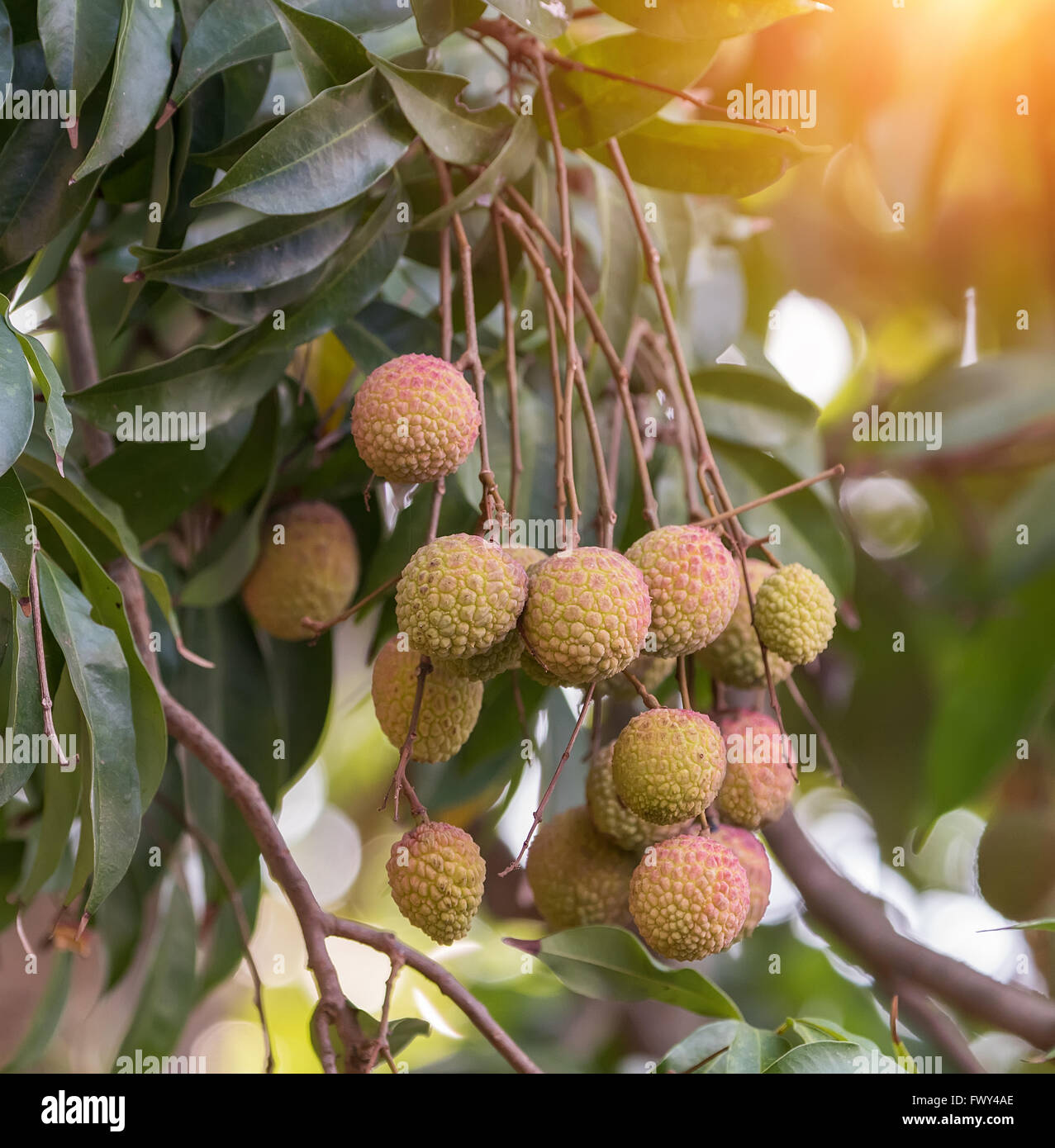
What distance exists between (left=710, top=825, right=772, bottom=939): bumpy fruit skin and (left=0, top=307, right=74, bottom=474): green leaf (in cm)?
41

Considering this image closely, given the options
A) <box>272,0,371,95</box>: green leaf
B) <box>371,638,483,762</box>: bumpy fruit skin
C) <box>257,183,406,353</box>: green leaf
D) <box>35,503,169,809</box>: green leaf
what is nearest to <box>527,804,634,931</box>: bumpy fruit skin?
<box>371,638,483,762</box>: bumpy fruit skin

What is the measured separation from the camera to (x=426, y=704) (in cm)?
59

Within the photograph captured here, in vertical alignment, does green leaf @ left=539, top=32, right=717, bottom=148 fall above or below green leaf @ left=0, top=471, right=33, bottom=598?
above

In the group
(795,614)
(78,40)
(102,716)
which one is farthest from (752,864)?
(78,40)

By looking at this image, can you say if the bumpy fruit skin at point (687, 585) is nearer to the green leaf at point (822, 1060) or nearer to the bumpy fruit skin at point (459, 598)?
the bumpy fruit skin at point (459, 598)

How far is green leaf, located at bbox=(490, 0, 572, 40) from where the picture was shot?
59cm

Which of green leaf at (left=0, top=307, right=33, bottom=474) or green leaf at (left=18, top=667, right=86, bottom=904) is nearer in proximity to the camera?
green leaf at (left=0, top=307, right=33, bottom=474)

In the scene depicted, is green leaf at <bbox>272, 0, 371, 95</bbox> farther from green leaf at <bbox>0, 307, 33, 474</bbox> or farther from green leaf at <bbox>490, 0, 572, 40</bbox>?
green leaf at <bbox>0, 307, 33, 474</bbox>

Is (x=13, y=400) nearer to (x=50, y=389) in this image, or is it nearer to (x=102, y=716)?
(x=50, y=389)

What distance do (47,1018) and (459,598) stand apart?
72cm

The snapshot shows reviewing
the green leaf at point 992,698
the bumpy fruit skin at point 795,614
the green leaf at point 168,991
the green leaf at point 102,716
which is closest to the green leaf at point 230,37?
the green leaf at point 102,716

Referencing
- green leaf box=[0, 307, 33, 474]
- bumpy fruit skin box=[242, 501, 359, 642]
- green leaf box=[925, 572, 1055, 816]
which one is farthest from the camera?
green leaf box=[925, 572, 1055, 816]

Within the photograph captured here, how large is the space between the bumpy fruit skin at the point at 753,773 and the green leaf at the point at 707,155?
0.34 meters
